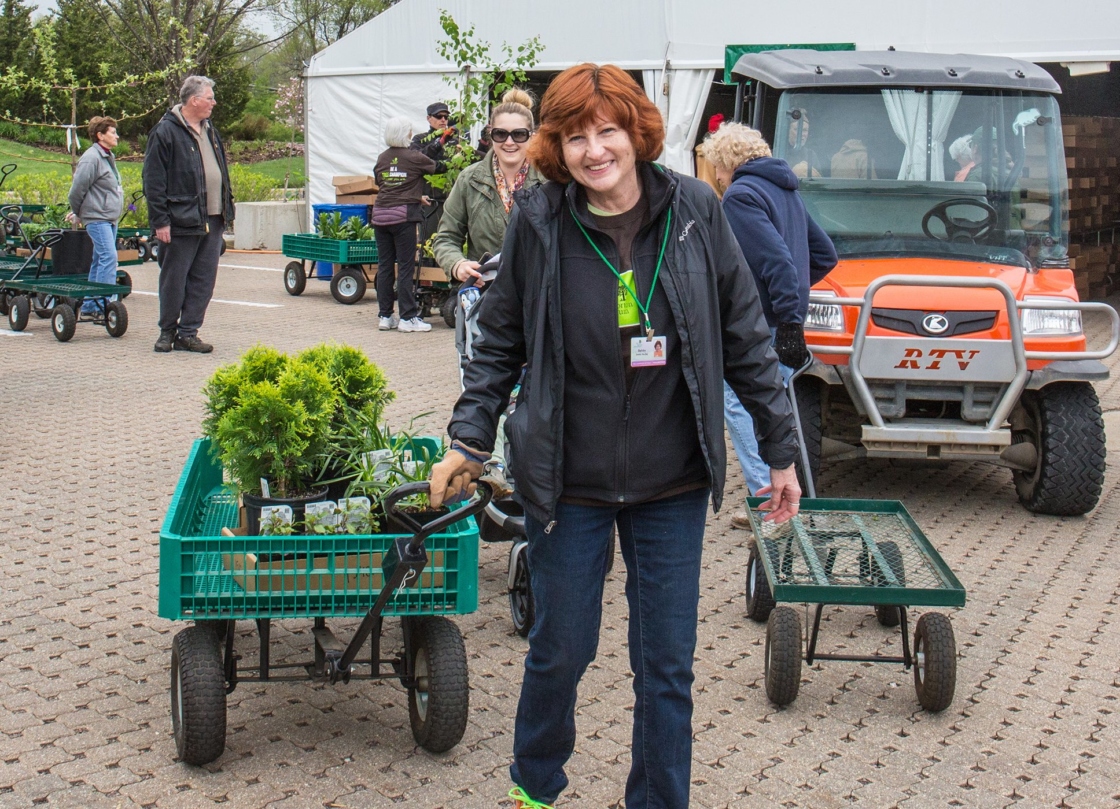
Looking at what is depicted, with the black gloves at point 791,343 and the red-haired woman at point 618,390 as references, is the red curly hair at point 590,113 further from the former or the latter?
the black gloves at point 791,343

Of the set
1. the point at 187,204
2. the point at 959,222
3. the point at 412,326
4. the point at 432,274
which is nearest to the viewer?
the point at 959,222

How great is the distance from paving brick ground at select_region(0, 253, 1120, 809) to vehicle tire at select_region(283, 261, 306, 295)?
8.34 m

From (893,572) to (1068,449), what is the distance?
8.60 ft

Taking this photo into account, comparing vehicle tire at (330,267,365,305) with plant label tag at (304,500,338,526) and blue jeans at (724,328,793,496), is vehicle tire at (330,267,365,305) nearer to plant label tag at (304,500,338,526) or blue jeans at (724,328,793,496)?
blue jeans at (724,328,793,496)

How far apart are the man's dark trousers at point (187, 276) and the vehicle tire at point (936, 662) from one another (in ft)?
26.1

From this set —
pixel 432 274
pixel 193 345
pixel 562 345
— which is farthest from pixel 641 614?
pixel 432 274

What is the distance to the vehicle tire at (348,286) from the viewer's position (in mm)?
14828

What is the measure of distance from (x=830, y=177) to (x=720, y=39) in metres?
9.39

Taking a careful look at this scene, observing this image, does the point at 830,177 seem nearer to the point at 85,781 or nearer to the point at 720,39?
the point at 85,781

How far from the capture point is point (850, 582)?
458cm

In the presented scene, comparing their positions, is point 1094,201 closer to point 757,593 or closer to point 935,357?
point 935,357

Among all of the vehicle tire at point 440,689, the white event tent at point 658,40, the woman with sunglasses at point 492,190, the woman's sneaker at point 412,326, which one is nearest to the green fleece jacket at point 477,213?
the woman with sunglasses at point 492,190

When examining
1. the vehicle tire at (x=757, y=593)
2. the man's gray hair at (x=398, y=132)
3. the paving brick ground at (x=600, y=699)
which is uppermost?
the man's gray hair at (x=398, y=132)

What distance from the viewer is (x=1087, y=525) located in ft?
22.6
